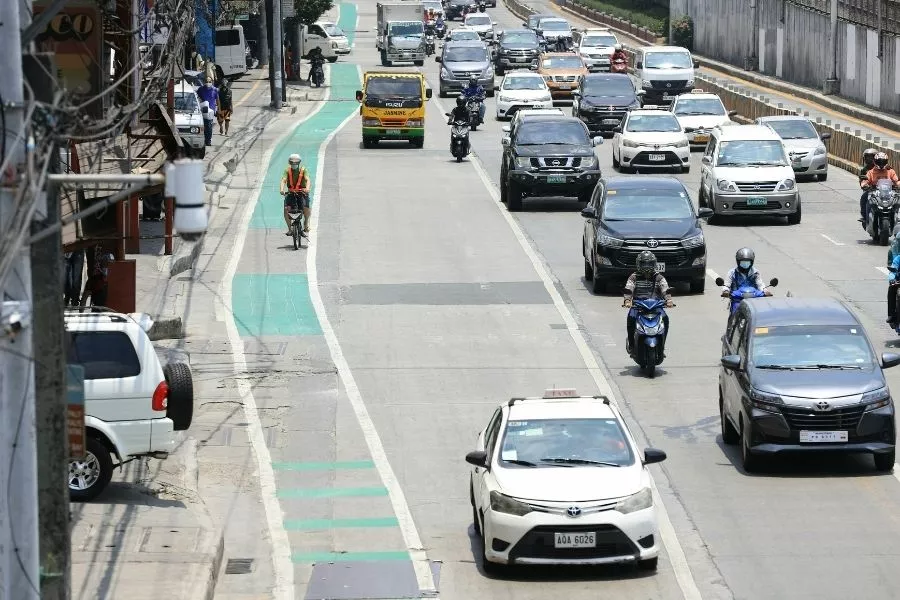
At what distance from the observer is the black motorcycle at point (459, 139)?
46906 millimetres

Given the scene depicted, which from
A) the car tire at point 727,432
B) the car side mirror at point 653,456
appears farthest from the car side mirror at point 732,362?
the car side mirror at point 653,456

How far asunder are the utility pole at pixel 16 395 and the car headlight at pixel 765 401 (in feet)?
27.5

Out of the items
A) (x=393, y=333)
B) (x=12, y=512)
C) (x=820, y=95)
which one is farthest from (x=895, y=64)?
(x=12, y=512)

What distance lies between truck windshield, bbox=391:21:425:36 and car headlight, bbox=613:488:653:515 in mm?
70084

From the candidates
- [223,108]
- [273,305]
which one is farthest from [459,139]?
[273,305]

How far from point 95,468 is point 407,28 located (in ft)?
225

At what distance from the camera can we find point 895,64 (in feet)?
187

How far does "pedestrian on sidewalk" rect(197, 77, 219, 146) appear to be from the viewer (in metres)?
48.3

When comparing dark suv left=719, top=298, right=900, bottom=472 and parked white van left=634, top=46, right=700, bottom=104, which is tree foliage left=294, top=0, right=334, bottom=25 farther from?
dark suv left=719, top=298, right=900, bottom=472

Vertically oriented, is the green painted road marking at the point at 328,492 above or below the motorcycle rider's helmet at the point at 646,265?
below

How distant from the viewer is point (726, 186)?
36188mm

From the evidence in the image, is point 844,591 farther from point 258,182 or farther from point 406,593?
point 258,182

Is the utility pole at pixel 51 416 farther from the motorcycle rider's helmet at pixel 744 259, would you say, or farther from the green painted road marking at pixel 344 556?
the motorcycle rider's helmet at pixel 744 259

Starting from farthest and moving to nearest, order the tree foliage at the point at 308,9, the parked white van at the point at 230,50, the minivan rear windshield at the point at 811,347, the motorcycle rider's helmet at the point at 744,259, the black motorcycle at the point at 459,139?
1. the tree foliage at the point at 308,9
2. the parked white van at the point at 230,50
3. the black motorcycle at the point at 459,139
4. the motorcycle rider's helmet at the point at 744,259
5. the minivan rear windshield at the point at 811,347
